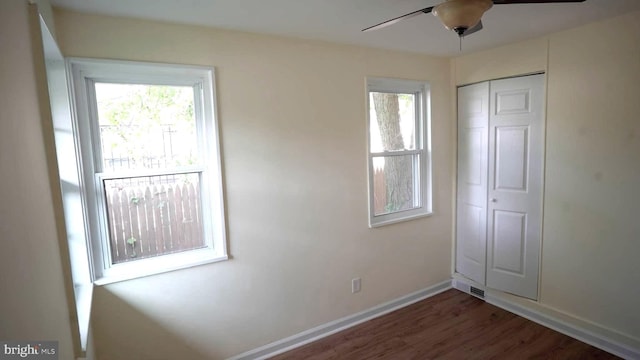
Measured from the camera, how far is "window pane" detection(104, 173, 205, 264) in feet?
6.86

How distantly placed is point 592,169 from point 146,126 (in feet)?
10.7

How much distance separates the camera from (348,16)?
6.77 feet

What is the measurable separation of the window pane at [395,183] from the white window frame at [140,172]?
1506 millimetres

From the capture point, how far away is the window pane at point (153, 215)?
2.09 metres

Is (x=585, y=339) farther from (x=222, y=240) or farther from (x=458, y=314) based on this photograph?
(x=222, y=240)

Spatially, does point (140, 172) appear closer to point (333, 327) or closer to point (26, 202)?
point (26, 202)

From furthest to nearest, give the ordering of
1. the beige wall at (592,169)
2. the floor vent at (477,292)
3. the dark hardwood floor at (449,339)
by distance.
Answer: the floor vent at (477,292), the dark hardwood floor at (449,339), the beige wall at (592,169)

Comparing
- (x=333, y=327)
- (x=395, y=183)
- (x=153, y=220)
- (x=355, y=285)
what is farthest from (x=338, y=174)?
(x=153, y=220)

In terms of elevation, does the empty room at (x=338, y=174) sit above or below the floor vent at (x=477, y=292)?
above

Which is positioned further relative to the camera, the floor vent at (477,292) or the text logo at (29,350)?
the floor vent at (477,292)

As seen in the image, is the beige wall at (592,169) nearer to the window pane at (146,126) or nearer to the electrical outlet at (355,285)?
the electrical outlet at (355,285)

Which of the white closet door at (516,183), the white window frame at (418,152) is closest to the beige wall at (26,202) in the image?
the white window frame at (418,152)

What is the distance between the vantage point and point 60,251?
49.3 inches

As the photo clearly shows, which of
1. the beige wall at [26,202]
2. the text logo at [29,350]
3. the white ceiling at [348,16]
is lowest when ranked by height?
the text logo at [29,350]
